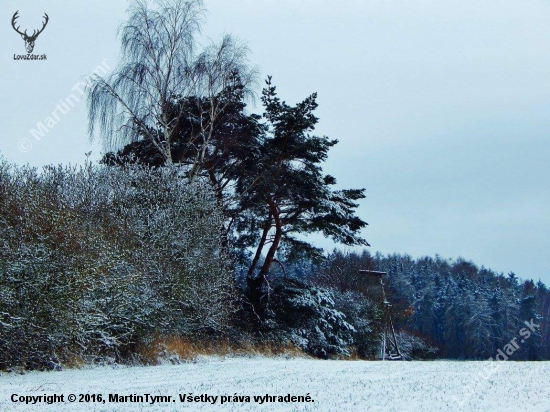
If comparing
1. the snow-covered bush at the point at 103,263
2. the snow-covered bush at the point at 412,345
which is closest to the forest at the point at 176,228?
the snow-covered bush at the point at 103,263

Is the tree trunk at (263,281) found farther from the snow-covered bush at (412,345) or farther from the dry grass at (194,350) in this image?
the snow-covered bush at (412,345)

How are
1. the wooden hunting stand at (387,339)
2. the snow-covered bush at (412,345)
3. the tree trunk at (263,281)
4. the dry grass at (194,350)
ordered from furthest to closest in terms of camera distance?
the snow-covered bush at (412,345)
the wooden hunting stand at (387,339)
the tree trunk at (263,281)
the dry grass at (194,350)

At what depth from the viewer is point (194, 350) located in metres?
18.1

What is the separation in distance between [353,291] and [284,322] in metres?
16.5

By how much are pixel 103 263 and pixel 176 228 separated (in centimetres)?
395

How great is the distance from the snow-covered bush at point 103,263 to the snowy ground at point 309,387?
1.04 meters

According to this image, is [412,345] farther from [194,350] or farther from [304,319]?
[194,350]

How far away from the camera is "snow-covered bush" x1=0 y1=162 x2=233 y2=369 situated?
12.9 metres

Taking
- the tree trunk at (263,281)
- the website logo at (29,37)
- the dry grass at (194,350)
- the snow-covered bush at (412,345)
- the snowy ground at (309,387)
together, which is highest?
the website logo at (29,37)

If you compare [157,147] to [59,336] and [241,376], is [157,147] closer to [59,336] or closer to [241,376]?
[59,336]

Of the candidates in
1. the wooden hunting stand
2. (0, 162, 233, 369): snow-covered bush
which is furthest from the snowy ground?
the wooden hunting stand

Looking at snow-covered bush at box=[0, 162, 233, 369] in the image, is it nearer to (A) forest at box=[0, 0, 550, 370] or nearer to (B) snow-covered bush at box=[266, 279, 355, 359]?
(A) forest at box=[0, 0, 550, 370]

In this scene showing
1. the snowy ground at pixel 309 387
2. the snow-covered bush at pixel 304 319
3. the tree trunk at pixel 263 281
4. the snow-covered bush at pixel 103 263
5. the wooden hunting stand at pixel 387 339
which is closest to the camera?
the snowy ground at pixel 309 387

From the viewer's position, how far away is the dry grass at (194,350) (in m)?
16.3
